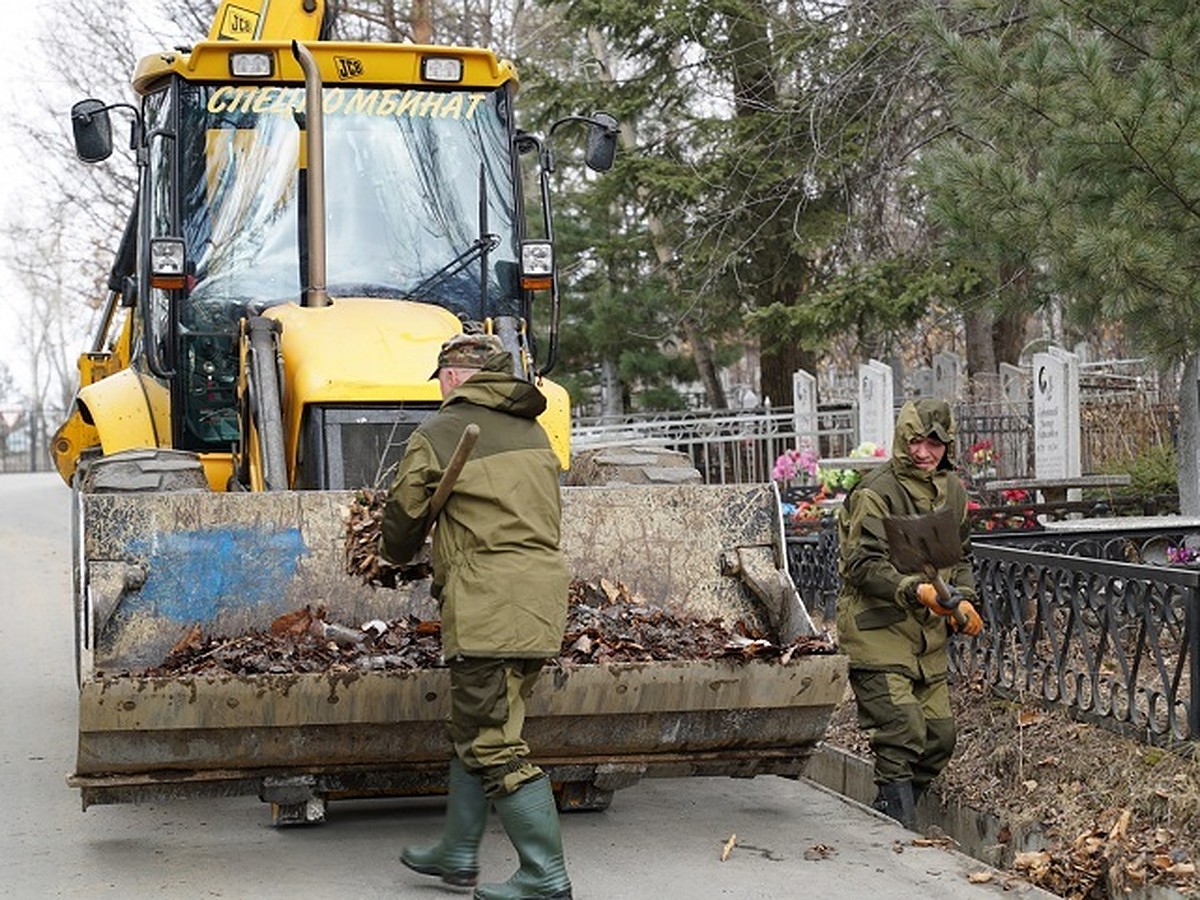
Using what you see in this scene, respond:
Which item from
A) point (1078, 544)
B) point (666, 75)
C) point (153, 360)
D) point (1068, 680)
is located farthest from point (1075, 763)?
point (666, 75)

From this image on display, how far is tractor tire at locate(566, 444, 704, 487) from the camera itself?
8047 mm

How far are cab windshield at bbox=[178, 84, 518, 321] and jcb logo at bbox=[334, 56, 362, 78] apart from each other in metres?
0.08

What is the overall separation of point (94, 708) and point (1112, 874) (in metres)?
3.52

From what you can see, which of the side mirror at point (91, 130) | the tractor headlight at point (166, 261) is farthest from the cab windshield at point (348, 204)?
the side mirror at point (91, 130)

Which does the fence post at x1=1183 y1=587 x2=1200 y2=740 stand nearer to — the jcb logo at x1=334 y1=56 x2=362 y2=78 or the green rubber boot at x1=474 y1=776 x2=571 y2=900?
the green rubber boot at x1=474 y1=776 x2=571 y2=900

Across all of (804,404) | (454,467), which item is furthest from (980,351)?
(454,467)

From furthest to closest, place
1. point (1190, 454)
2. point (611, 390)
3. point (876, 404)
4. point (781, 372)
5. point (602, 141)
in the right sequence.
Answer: point (611, 390) → point (781, 372) → point (876, 404) → point (1190, 454) → point (602, 141)

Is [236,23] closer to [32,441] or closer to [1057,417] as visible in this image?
[1057,417]

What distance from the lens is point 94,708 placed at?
5676 mm

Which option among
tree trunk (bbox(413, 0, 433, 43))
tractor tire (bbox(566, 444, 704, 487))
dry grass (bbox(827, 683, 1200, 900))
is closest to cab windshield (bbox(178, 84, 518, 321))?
tractor tire (bbox(566, 444, 704, 487))

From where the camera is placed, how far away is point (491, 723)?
18.2 feet

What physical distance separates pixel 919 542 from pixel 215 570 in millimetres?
2766

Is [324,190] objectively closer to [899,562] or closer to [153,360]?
[153,360]

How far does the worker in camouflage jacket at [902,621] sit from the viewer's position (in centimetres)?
700
